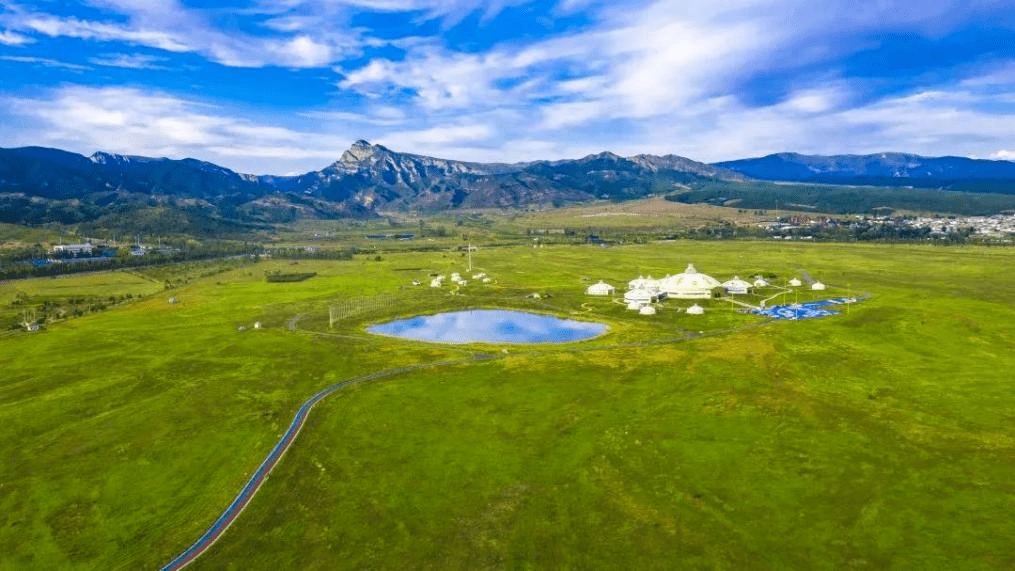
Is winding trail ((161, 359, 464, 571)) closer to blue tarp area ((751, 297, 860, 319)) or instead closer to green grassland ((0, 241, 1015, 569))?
green grassland ((0, 241, 1015, 569))

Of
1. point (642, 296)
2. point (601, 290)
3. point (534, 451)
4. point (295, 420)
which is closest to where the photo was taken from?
point (534, 451)

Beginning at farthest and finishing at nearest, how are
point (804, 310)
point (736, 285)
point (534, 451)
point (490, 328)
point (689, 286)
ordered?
point (736, 285), point (689, 286), point (804, 310), point (490, 328), point (534, 451)

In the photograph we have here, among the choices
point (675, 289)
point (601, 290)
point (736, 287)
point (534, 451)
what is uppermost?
point (675, 289)

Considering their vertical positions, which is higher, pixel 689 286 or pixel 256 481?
pixel 689 286

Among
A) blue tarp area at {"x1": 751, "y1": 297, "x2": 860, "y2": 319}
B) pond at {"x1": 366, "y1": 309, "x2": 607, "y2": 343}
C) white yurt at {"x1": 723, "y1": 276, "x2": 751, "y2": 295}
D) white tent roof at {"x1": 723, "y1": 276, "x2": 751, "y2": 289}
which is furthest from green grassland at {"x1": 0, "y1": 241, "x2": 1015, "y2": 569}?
white tent roof at {"x1": 723, "y1": 276, "x2": 751, "y2": 289}

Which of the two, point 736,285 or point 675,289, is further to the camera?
point 736,285

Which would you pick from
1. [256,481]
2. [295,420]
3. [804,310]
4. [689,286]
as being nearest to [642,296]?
[689,286]

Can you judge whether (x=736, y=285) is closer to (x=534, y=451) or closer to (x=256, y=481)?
(x=534, y=451)

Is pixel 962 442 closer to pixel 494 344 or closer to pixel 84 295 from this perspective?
pixel 494 344
